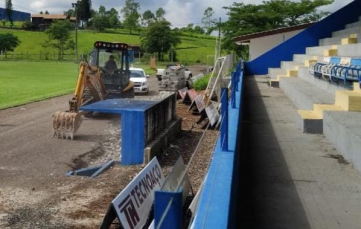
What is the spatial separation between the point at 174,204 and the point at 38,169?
9.24 meters

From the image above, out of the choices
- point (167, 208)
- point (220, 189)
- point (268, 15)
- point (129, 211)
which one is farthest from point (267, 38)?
point (167, 208)

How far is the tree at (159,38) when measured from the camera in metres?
90.7

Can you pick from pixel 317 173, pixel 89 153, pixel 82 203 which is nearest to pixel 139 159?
pixel 89 153

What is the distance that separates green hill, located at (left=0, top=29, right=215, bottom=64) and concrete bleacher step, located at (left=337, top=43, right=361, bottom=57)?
7927 centimetres

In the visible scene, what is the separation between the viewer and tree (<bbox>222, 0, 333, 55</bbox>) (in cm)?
4631

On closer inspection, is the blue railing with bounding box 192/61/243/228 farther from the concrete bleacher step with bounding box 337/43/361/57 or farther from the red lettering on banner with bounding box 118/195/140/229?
the concrete bleacher step with bounding box 337/43/361/57

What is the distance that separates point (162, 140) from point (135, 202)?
6888mm

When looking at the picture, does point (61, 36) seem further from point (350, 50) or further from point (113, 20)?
point (350, 50)

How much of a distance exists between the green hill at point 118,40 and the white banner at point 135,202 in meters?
87.1

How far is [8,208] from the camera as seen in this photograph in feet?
26.2

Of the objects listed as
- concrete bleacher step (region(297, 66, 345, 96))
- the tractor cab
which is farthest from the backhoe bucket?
concrete bleacher step (region(297, 66, 345, 96))

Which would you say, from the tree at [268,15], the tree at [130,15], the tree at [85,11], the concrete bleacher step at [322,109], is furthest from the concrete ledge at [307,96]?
the tree at [85,11]

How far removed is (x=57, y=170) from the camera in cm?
1078

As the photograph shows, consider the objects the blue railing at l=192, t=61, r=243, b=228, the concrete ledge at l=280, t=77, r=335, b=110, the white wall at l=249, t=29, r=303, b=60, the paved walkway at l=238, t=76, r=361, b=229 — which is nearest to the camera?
the blue railing at l=192, t=61, r=243, b=228
